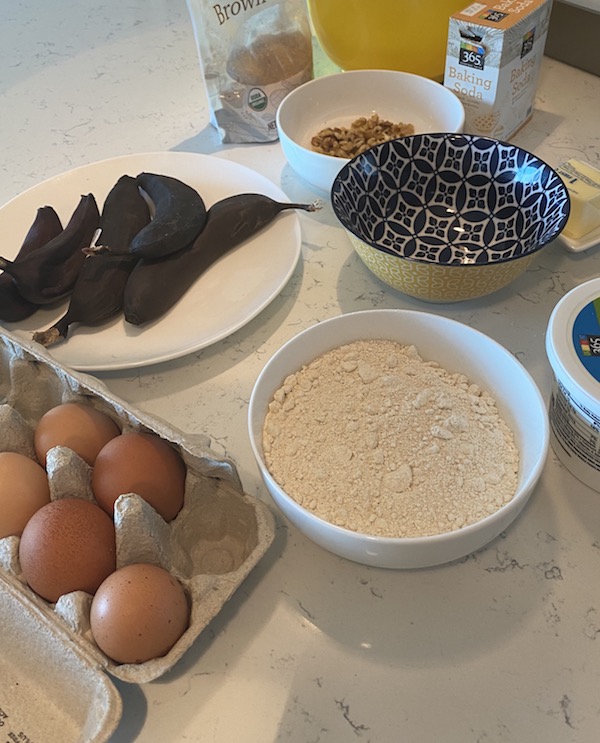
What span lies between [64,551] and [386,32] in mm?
919

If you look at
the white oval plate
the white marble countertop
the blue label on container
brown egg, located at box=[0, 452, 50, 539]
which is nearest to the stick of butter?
the white marble countertop

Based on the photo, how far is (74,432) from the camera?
65 cm

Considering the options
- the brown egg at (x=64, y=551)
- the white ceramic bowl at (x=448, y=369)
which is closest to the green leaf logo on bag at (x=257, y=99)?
the white ceramic bowl at (x=448, y=369)

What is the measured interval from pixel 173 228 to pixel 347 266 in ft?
0.78

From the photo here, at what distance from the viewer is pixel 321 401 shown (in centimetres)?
70

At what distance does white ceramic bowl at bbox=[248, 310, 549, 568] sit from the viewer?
545 mm

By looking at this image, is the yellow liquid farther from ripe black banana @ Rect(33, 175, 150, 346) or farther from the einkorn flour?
the einkorn flour

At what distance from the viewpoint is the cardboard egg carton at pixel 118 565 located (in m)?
0.53

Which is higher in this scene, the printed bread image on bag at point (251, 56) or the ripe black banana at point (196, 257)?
the printed bread image on bag at point (251, 56)

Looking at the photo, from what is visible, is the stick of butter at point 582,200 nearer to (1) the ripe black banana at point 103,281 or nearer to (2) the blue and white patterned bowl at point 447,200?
(2) the blue and white patterned bowl at point 447,200

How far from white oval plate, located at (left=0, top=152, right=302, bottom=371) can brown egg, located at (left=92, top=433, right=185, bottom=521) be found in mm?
178

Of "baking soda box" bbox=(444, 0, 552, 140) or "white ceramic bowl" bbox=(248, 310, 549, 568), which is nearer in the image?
"white ceramic bowl" bbox=(248, 310, 549, 568)

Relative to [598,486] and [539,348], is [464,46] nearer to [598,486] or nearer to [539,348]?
[539,348]

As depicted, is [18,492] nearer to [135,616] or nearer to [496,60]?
[135,616]
